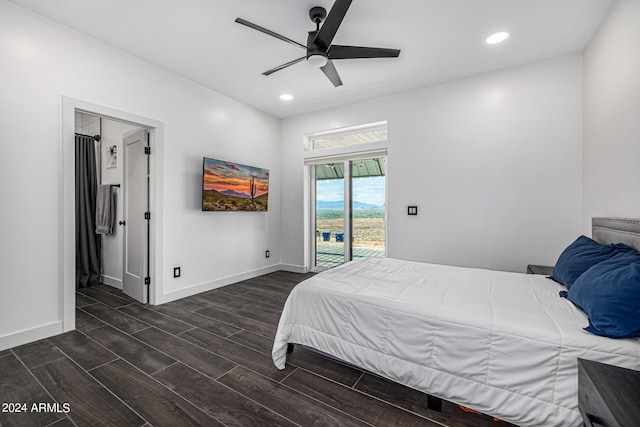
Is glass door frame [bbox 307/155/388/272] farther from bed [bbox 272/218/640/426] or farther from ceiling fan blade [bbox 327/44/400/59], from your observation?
bed [bbox 272/218/640/426]

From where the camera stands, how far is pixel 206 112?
386 centimetres

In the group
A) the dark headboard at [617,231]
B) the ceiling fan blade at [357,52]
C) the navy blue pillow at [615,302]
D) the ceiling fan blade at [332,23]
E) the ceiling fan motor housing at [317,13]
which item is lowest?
the navy blue pillow at [615,302]

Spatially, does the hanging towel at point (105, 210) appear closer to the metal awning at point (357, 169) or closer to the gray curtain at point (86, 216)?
the gray curtain at point (86, 216)

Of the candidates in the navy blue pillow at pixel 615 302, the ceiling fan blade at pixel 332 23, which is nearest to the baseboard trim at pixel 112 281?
the ceiling fan blade at pixel 332 23

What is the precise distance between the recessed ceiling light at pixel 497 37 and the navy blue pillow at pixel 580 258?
204 cm

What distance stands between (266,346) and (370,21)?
3.04 metres

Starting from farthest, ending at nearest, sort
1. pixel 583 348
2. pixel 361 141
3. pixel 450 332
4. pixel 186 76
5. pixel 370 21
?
pixel 361 141, pixel 186 76, pixel 370 21, pixel 450 332, pixel 583 348

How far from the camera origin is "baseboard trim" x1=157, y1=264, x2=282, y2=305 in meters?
3.45

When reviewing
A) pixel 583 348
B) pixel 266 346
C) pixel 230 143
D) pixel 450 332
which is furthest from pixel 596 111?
pixel 230 143

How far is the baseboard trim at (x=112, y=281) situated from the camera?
392 centimetres

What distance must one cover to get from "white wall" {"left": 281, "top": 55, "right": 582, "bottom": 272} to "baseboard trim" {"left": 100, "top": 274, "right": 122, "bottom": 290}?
13.1 ft

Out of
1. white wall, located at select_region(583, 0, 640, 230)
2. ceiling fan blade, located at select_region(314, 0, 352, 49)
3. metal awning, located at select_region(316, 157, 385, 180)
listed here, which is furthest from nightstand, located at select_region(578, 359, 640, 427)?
metal awning, located at select_region(316, 157, 385, 180)

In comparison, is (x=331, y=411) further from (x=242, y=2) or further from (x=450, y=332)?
(x=242, y=2)

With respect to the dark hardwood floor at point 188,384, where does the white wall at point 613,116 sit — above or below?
above
